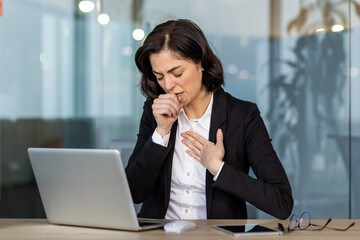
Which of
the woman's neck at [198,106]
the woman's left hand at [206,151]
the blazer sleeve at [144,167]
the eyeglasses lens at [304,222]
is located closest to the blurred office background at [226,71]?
the woman's neck at [198,106]

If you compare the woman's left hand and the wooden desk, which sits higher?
the woman's left hand

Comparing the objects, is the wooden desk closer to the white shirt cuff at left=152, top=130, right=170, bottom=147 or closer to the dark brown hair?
the white shirt cuff at left=152, top=130, right=170, bottom=147

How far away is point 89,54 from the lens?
4.31 m

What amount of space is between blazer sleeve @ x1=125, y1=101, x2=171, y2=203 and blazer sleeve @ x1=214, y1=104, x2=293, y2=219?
0.96 ft

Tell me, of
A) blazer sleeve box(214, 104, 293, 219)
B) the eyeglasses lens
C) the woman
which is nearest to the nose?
the woman

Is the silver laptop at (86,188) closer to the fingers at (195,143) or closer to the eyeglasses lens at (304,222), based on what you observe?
the fingers at (195,143)

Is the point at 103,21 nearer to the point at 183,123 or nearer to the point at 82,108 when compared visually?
the point at 82,108

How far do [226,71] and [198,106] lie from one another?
6.41ft

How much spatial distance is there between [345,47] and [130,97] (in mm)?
1658

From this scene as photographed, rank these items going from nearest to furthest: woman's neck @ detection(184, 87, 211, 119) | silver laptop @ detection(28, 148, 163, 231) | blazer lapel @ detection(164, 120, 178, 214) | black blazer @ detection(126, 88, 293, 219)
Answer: silver laptop @ detection(28, 148, 163, 231)
black blazer @ detection(126, 88, 293, 219)
blazer lapel @ detection(164, 120, 178, 214)
woman's neck @ detection(184, 87, 211, 119)

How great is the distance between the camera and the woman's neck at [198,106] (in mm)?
2303

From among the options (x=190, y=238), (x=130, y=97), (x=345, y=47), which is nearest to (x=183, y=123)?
(x=190, y=238)

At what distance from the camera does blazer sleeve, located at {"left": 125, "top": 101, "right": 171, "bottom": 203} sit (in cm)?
213

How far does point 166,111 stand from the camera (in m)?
2.12
